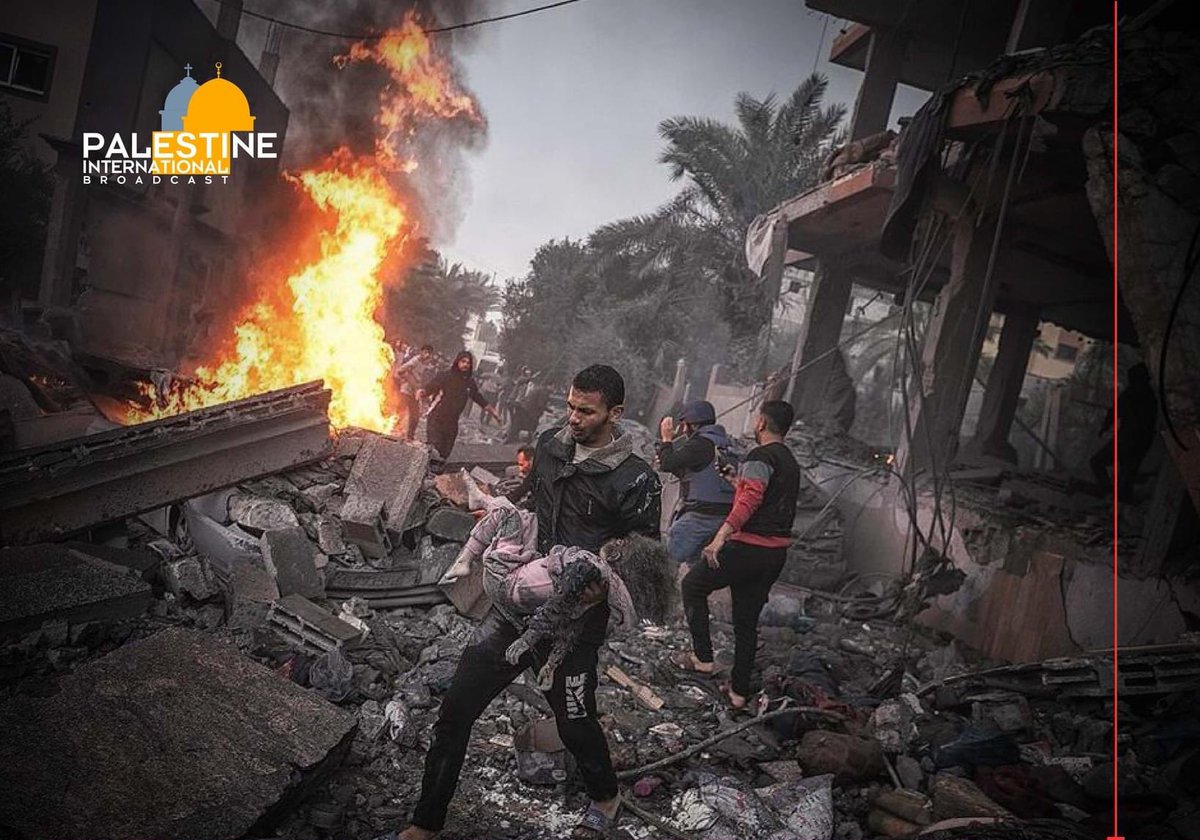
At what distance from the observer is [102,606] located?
392cm

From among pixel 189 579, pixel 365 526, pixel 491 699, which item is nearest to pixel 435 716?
pixel 491 699

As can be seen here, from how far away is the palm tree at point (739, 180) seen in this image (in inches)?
769

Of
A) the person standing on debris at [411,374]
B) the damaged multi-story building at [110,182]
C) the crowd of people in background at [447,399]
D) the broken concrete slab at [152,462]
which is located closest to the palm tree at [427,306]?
the crowd of people in background at [447,399]

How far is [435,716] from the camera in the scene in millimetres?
4078

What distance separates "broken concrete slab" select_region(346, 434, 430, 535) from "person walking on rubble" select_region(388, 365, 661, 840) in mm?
3391

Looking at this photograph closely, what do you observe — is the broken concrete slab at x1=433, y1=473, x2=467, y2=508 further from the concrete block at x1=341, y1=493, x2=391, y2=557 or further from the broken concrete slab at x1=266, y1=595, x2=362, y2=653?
the broken concrete slab at x1=266, y1=595, x2=362, y2=653

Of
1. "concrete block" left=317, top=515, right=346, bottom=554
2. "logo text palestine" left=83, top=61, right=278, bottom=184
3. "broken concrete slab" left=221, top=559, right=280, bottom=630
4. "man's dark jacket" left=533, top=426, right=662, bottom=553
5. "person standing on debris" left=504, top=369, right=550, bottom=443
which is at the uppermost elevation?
"logo text palestine" left=83, top=61, right=278, bottom=184

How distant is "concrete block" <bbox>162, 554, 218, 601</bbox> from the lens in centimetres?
454

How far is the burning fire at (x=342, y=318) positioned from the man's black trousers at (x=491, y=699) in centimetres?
554

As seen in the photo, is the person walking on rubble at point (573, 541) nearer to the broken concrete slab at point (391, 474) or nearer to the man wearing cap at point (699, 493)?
the man wearing cap at point (699, 493)

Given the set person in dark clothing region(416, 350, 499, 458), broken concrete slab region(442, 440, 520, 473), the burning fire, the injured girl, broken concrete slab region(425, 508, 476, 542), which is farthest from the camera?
the burning fire

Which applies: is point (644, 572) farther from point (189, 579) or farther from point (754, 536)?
point (189, 579)

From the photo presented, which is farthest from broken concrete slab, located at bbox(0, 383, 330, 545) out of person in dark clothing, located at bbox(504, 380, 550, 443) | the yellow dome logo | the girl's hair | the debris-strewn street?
the yellow dome logo

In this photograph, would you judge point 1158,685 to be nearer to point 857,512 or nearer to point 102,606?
point 857,512
